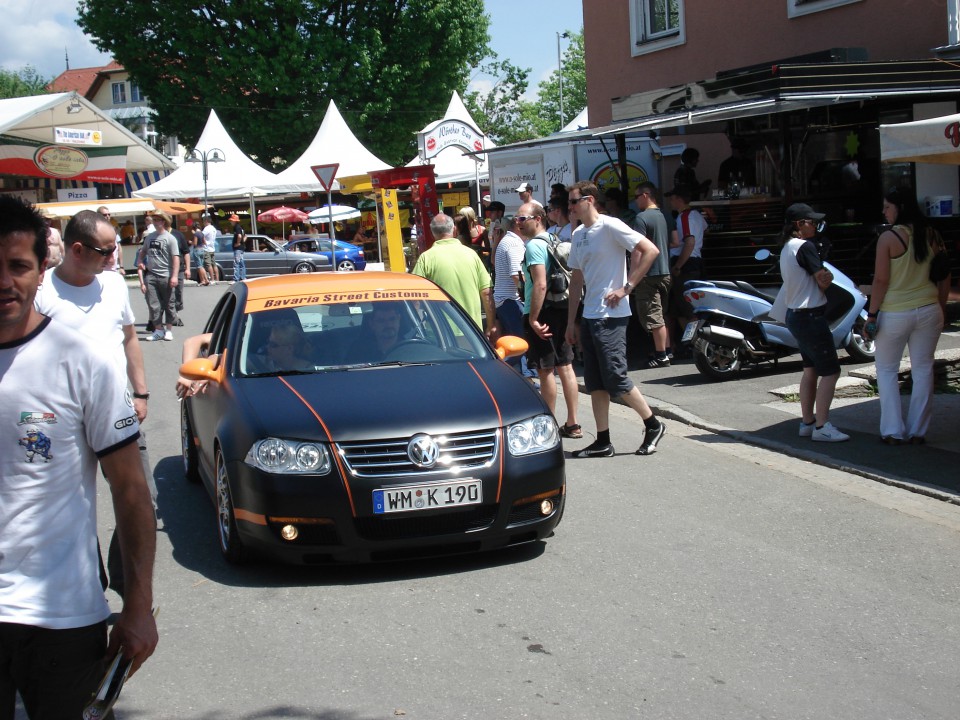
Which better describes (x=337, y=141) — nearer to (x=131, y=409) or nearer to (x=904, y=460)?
(x=904, y=460)

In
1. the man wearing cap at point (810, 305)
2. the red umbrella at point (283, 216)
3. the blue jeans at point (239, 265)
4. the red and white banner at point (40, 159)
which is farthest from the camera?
the red umbrella at point (283, 216)

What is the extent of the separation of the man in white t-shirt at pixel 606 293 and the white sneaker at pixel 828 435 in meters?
1.45

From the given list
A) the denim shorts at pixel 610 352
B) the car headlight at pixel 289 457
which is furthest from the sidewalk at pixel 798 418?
the car headlight at pixel 289 457

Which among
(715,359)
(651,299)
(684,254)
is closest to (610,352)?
(715,359)

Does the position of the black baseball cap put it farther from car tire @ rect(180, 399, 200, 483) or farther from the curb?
car tire @ rect(180, 399, 200, 483)

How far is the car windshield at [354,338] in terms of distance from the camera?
21.6ft

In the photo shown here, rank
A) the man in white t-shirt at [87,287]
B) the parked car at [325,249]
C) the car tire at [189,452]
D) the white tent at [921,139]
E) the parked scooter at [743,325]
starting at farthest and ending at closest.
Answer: the parked car at [325,249] < the parked scooter at [743,325] < the car tire at [189,452] < the white tent at [921,139] < the man in white t-shirt at [87,287]

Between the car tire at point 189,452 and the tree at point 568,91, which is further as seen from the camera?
the tree at point 568,91

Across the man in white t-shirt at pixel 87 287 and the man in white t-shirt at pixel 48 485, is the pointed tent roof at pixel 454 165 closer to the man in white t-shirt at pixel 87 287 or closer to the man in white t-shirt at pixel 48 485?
the man in white t-shirt at pixel 87 287

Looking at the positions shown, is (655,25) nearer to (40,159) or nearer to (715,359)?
(715,359)

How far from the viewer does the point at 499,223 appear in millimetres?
15367

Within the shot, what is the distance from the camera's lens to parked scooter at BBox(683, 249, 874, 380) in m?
11.7

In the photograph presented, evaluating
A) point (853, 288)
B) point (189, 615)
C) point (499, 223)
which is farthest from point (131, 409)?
point (499, 223)

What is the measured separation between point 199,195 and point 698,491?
95.7 feet
